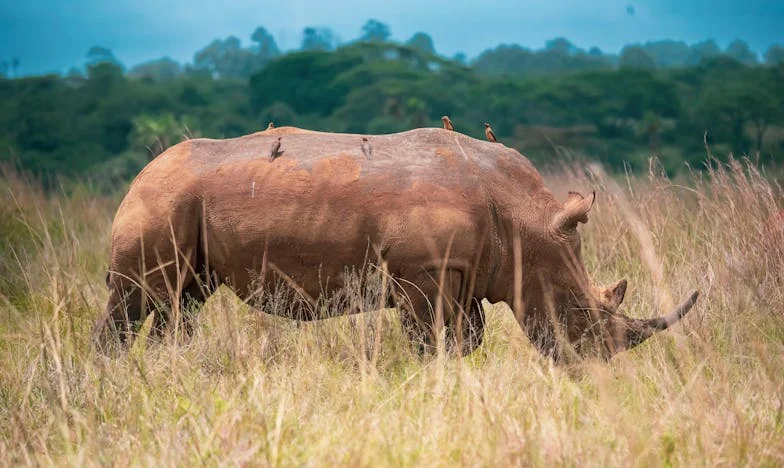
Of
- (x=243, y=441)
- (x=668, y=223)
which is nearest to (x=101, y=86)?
(x=668, y=223)

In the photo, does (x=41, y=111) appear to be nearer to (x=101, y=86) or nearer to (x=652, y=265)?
(x=101, y=86)

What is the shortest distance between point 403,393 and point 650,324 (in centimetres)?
152

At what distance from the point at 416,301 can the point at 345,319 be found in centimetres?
79

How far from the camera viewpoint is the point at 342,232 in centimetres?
534

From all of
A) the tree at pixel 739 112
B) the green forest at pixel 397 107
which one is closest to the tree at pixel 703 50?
the green forest at pixel 397 107

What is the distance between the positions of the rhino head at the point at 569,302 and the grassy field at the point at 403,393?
0.13 metres

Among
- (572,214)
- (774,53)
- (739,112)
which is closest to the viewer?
(572,214)

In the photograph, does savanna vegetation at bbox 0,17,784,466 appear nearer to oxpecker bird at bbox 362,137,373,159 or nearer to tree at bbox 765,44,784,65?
oxpecker bird at bbox 362,137,373,159

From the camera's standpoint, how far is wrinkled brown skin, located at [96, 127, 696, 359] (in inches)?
208

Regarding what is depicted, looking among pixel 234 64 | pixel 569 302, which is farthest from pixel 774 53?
pixel 569 302

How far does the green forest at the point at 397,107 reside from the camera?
4591 cm

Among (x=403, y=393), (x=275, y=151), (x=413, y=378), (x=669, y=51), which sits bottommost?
(x=669, y=51)

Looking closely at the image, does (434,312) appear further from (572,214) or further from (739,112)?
(739,112)

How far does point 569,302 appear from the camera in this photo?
5.57 meters
